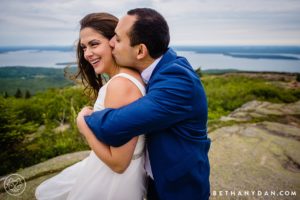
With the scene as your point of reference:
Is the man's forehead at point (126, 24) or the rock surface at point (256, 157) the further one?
the rock surface at point (256, 157)

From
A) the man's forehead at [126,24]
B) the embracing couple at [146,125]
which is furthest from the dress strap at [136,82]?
the man's forehead at [126,24]

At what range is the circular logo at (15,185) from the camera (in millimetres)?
3236

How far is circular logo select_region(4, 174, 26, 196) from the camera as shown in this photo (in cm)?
324

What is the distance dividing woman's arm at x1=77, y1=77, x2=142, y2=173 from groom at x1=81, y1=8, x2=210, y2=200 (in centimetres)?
8

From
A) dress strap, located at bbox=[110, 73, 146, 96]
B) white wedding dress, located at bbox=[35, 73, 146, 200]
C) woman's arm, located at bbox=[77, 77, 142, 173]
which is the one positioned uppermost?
dress strap, located at bbox=[110, 73, 146, 96]

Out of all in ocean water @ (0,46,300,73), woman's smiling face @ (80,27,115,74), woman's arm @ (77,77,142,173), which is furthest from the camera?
ocean water @ (0,46,300,73)

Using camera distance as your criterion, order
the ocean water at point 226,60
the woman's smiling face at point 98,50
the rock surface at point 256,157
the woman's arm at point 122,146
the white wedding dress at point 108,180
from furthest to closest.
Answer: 1. the ocean water at point 226,60
2. the rock surface at point 256,157
3. the woman's smiling face at point 98,50
4. the white wedding dress at point 108,180
5. the woman's arm at point 122,146

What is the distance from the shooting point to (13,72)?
1516 inches

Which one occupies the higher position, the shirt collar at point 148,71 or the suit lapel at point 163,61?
the suit lapel at point 163,61

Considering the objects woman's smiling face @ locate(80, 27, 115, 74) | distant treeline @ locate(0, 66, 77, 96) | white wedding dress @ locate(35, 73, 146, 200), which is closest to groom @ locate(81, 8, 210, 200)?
white wedding dress @ locate(35, 73, 146, 200)

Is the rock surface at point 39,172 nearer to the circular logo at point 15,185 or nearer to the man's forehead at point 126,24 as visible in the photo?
the circular logo at point 15,185

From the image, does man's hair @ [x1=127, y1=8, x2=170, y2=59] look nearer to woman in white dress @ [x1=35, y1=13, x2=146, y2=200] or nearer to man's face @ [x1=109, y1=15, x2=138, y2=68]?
man's face @ [x1=109, y1=15, x2=138, y2=68]

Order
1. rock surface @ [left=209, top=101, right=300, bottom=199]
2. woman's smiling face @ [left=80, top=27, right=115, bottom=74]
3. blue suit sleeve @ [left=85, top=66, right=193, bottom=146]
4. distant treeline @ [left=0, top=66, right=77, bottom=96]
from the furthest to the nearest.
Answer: distant treeline @ [left=0, top=66, right=77, bottom=96], rock surface @ [left=209, top=101, right=300, bottom=199], woman's smiling face @ [left=80, top=27, right=115, bottom=74], blue suit sleeve @ [left=85, top=66, right=193, bottom=146]

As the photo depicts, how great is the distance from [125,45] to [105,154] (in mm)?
722
